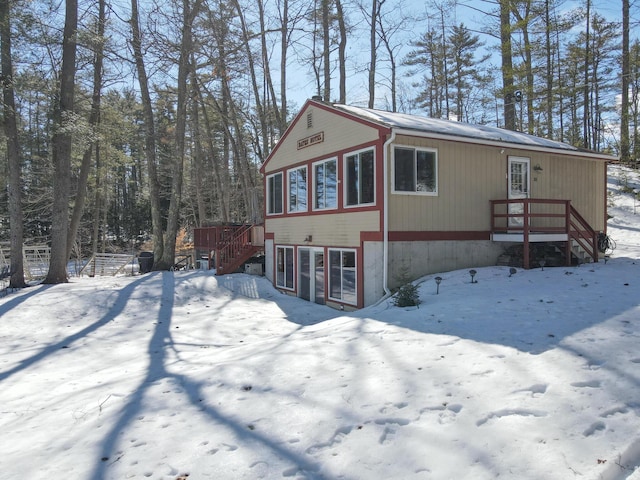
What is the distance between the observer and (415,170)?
34.7 feet

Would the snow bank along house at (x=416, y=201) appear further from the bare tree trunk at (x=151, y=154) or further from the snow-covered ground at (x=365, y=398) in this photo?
the bare tree trunk at (x=151, y=154)

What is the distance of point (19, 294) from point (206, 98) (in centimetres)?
1808

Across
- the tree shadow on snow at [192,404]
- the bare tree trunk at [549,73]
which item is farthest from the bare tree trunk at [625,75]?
the tree shadow on snow at [192,404]

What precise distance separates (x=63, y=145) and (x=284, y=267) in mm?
7971

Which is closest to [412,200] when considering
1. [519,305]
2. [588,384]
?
[519,305]

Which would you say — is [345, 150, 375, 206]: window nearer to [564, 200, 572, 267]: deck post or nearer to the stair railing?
[564, 200, 572, 267]: deck post

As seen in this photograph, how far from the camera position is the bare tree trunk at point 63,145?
44.2 feet

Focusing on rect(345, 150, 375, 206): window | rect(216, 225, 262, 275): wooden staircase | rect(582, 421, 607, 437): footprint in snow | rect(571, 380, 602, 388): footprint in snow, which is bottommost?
rect(582, 421, 607, 437): footprint in snow

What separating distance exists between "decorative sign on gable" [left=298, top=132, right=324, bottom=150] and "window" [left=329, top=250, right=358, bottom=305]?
3425 millimetres

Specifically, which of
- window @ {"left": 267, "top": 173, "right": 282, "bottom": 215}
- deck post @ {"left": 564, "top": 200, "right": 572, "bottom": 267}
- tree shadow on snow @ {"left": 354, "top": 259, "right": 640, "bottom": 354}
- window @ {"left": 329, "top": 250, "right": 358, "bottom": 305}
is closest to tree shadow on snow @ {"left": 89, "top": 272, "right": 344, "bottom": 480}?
tree shadow on snow @ {"left": 354, "top": 259, "right": 640, "bottom": 354}

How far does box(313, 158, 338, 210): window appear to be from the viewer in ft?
40.2

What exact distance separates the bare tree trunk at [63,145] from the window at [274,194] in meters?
6.57

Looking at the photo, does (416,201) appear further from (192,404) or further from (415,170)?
(192,404)

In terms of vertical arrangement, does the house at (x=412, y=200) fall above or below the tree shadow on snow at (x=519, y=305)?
above
